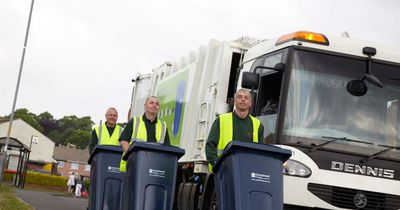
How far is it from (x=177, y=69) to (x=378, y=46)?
443 centimetres

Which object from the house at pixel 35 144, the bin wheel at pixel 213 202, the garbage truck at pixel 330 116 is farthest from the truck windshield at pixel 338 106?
the house at pixel 35 144

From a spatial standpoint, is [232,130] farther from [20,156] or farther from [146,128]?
[20,156]

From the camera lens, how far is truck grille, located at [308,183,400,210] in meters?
7.12

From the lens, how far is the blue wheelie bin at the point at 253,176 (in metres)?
5.65

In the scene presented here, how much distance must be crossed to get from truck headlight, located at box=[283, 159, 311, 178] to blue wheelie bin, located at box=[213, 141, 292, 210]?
1296 mm

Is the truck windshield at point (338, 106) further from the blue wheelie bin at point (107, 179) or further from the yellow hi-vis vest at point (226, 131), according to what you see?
the blue wheelie bin at point (107, 179)

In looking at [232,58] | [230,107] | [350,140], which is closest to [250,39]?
[232,58]

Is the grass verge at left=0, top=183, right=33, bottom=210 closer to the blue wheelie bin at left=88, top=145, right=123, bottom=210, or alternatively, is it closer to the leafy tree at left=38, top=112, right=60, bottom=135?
the blue wheelie bin at left=88, top=145, right=123, bottom=210

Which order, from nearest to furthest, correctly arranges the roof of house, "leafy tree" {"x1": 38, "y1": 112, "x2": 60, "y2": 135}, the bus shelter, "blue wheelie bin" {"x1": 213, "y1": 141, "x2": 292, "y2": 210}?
"blue wheelie bin" {"x1": 213, "y1": 141, "x2": 292, "y2": 210} → the bus shelter → the roof of house → "leafy tree" {"x1": 38, "y1": 112, "x2": 60, "y2": 135}

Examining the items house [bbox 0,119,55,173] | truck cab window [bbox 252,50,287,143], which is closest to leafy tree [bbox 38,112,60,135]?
house [bbox 0,119,55,173]

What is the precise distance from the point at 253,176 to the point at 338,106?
2.22 metres

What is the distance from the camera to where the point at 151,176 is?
652cm

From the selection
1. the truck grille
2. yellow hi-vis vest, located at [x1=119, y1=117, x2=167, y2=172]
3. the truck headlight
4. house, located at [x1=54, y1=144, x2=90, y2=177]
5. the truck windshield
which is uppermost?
house, located at [x1=54, y1=144, x2=90, y2=177]

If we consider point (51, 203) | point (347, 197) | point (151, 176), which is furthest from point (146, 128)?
point (51, 203)
